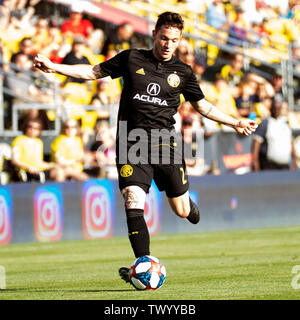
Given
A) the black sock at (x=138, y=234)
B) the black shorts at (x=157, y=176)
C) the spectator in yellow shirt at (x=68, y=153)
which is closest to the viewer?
the black sock at (x=138, y=234)

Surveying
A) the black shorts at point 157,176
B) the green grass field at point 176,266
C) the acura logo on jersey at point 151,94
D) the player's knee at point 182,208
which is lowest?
the green grass field at point 176,266

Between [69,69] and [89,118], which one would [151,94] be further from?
[89,118]

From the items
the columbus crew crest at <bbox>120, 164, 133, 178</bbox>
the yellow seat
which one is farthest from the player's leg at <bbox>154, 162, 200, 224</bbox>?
the yellow seat

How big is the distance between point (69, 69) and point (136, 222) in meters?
1.73

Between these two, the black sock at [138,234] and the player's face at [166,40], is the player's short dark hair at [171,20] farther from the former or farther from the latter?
the black sock at [138,234]

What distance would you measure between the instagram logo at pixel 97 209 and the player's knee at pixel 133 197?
6755mm

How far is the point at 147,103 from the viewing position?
8945 mm

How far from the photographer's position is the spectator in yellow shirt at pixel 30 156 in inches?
599

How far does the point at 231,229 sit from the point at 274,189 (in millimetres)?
1216

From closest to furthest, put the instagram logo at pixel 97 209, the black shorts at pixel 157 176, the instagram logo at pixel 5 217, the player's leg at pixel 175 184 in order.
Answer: the black shorts at pixel 157 176 < the player's leg at pixel 175 184 < the instagram logo at pixel 5 217 < the instagram logo at pixel 97 209

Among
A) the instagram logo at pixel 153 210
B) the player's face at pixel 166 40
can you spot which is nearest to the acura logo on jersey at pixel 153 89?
the player's face at pixel 166 40

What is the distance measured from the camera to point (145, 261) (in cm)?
828

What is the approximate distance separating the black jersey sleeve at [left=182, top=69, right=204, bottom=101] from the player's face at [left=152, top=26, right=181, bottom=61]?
43 centimetres

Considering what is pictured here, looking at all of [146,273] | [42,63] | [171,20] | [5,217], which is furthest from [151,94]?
[5,217]
